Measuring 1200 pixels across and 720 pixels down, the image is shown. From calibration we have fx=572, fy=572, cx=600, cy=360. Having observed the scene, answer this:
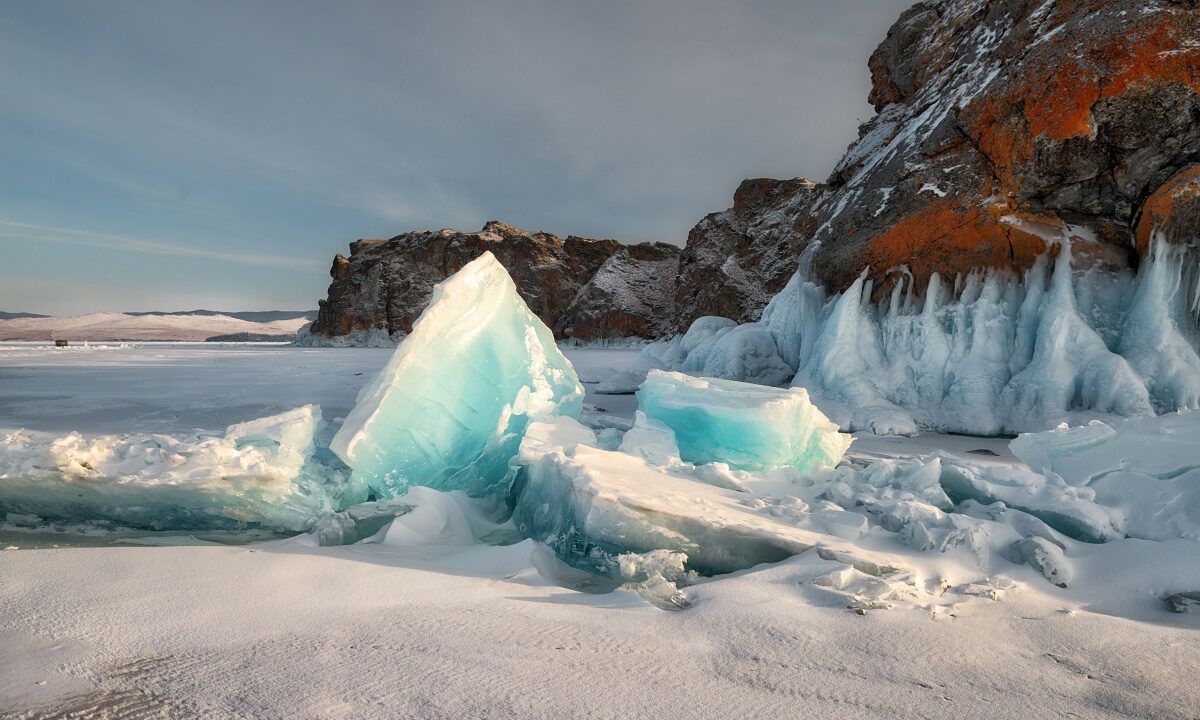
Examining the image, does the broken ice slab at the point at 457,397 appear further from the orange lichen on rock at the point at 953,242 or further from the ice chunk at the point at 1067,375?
the orange lichen on rock at the point at 953,242

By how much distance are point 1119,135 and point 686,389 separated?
7105mm

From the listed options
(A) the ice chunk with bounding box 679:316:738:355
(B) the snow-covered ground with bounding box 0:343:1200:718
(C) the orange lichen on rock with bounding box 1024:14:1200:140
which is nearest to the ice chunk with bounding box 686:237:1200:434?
(C) the orange lichen on rock with bounding box 1024:14:1200:140

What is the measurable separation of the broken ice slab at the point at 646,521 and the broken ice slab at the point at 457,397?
0.96 meters

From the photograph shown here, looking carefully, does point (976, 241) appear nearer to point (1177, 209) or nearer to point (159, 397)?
point (1177, 209)

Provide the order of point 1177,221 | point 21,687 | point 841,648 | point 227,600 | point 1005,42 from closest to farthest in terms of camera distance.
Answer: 1. point 21,687
2. point 841,648
3. point 227,600
4. point 1177,221
5. point 1005,42

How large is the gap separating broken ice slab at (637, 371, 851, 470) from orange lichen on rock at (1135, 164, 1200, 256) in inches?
224

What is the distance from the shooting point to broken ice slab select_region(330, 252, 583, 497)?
3.93 meters

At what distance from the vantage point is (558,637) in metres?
1.77

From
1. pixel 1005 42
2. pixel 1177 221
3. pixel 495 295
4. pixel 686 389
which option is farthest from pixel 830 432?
pixel 1005 42

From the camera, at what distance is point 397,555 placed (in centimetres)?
281

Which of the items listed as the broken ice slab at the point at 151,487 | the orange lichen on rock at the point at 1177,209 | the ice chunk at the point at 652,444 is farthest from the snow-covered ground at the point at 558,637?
the orange lichen on rock at the point at 1177,209

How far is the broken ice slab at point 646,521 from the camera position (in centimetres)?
263

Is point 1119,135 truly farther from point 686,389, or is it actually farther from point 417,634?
point 417,634

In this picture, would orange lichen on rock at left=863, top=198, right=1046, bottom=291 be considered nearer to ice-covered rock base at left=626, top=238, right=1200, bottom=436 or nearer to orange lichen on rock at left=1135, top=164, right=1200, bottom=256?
ice-covered rock base at left=626, top=238, right=1200, bottom=436
